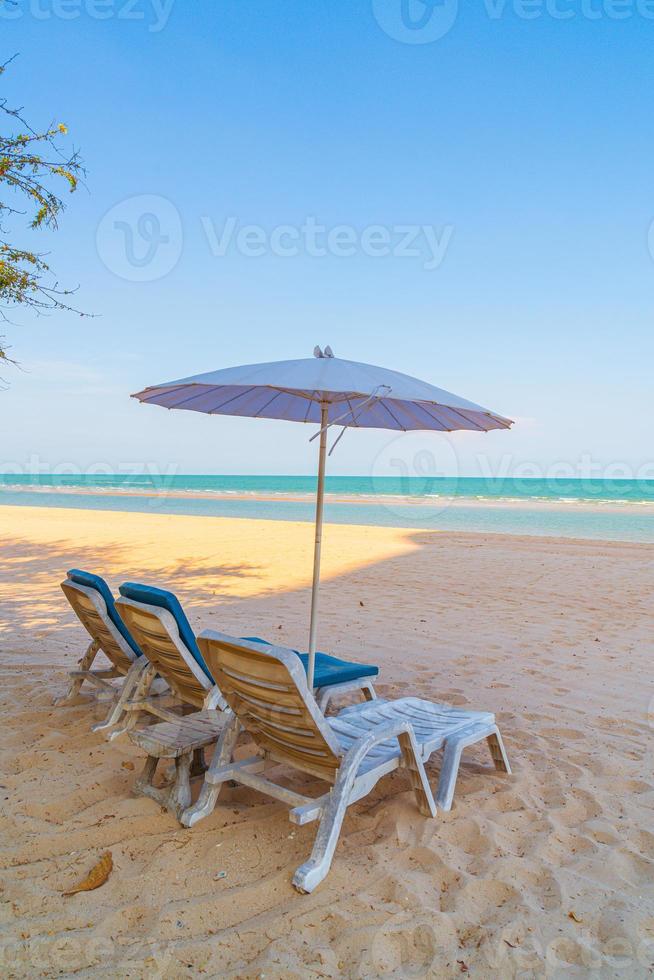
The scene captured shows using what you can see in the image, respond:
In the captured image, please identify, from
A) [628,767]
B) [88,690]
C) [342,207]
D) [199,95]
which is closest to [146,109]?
[199,95]

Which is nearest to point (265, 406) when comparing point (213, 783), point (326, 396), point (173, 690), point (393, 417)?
point (326, 396)

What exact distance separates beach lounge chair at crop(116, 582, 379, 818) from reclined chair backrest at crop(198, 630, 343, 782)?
266 mm

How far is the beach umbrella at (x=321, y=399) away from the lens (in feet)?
9.43

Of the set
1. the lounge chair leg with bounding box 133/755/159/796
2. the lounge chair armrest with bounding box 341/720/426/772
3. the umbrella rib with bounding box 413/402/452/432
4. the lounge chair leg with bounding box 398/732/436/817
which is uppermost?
the umbrella rib with bounding box 413/402/452/432

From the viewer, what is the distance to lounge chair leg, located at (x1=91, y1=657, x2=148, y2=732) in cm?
362

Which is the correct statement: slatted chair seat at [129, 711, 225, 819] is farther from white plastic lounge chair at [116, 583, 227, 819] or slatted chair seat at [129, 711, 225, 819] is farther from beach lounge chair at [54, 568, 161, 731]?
beach lounge chair at [54, 568, 161, 731]

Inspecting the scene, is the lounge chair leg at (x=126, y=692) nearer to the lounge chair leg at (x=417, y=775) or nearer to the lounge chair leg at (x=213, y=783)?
the lounge chair leg at (x=213, y=783)

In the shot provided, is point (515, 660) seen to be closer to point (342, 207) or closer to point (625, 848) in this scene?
point (625, 848)

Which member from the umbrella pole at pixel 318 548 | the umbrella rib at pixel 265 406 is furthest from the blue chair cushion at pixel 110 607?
the umbrella rib at pixel 265 406

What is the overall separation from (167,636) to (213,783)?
29.9 inches

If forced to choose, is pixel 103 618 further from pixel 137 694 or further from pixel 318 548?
pixel 318 548

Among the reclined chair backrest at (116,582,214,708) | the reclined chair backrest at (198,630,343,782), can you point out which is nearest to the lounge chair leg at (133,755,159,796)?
the reclined chair backrest at (116,582,214,708)

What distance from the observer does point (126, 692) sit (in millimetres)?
3625

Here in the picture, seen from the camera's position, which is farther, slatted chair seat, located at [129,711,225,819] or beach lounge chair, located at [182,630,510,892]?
slatted chair seat, located at [129,711,225,819]
